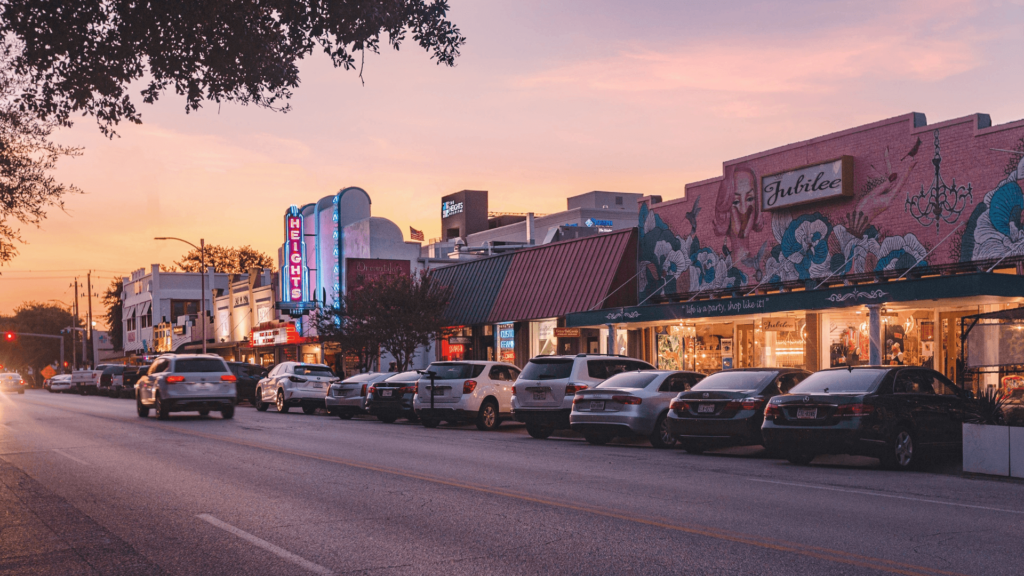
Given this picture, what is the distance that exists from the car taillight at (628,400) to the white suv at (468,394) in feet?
19.2

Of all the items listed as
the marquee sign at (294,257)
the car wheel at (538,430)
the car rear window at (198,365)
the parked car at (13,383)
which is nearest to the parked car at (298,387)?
the car rear window at (198,365)

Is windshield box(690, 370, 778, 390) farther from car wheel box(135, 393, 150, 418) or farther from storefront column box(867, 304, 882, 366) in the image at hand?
car wheel box(135, 393, 150, 418)

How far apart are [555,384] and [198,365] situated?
11805mm

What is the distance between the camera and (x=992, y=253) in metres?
20.9

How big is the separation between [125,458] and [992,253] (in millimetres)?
17895

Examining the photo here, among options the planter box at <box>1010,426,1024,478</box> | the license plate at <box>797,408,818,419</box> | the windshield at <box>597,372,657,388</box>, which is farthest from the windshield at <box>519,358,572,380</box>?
the planter box at <box>1010,426,1024,478</box>

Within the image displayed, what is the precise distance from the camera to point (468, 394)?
2308 centimetres

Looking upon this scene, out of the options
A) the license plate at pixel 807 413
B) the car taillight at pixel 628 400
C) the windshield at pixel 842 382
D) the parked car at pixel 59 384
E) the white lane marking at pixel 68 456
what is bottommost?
the parked car at pixel 59 384

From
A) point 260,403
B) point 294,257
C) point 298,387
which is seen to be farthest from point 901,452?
point 294,257

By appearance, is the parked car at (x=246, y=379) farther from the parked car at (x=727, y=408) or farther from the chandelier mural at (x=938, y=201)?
the chandelier mural at (x=938, y=201)

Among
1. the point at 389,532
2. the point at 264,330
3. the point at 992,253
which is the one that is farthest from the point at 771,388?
the point at 264,330

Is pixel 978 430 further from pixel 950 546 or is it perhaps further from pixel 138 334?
pixel 138 334

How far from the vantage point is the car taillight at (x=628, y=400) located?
58.5 feet

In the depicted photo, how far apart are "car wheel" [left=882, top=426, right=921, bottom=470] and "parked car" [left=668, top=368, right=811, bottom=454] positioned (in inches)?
87.5
